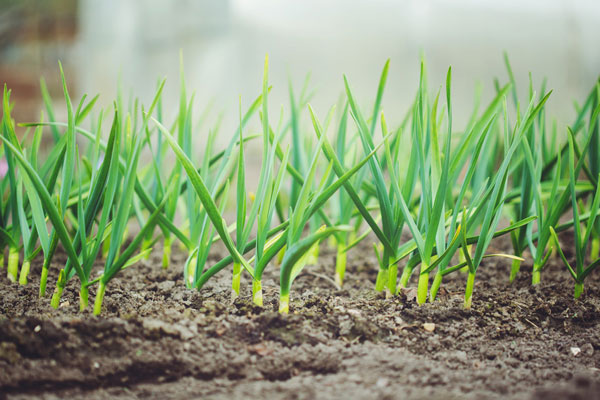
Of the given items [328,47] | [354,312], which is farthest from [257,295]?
[328,47]

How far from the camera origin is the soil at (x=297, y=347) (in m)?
0.57

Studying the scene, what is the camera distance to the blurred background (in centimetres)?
341

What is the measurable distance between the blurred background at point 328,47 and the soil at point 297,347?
2.92 metres

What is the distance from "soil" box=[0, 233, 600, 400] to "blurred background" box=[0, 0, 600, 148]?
9.58ft

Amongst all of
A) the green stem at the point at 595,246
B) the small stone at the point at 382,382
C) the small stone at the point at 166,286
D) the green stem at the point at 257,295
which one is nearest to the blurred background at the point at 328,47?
the green stem at the point at 595,246

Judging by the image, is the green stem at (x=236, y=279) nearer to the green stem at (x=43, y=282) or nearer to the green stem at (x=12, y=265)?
the green stem at (x=43, y=282)

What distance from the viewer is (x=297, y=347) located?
646mm

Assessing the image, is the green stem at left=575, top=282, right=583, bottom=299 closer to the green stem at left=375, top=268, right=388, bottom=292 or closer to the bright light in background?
the green stem at left=375, top=268, right=388, bottom=292

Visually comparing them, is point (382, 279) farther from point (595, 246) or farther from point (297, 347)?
point (595, 246)

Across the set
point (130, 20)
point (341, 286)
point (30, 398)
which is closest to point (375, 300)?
point (341, 286)

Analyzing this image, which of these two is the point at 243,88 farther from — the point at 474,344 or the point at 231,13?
the point at 474,344

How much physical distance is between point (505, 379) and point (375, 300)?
10.2 inches

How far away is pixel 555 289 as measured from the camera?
899mm

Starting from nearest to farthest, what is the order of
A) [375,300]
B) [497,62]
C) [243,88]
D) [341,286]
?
[375,300]
[341,286]
[497,62]
[243,88]
